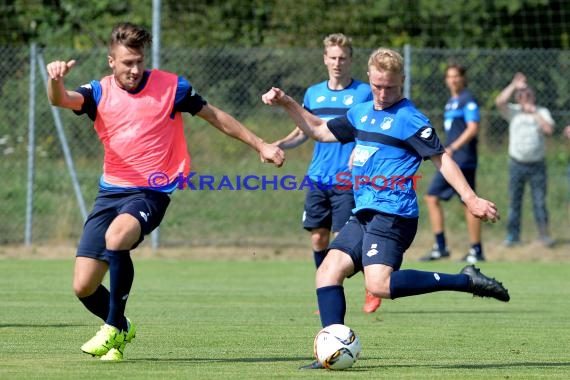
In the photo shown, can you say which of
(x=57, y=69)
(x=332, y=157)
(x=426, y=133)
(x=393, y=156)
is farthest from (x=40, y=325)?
(x=426, y=133)

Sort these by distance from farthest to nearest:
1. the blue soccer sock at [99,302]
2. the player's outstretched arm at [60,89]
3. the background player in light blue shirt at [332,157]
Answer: the background player in light blue shirt at [332,157] < the blue soccer sock at [99,302] < the player's outstretched arm at [60,89]

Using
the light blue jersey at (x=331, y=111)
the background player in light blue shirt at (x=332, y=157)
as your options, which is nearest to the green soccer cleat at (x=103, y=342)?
the background player in light blue shirt at (x=332, y=157)

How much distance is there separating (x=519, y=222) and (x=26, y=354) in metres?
9.44

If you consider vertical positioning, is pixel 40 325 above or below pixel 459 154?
below

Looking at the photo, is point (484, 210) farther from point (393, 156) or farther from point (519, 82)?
point (519, 82)

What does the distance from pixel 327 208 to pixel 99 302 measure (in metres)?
3.09

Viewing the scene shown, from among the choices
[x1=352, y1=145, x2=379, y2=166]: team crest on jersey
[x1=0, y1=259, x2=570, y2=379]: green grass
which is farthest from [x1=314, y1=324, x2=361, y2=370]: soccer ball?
[x1=352, y1=145, x2=379, y2=166]: team crest on jersey

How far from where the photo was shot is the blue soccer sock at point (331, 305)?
21.0ft

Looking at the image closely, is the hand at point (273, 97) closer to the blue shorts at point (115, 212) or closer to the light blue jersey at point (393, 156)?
the light blue jersey at point (393, 156)

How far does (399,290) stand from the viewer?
645cm

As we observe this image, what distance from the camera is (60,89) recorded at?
21.4ft

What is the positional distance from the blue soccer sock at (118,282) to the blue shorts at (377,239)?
1.18 meters

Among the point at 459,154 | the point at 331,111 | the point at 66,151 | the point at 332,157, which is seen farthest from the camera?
the point at 66,151

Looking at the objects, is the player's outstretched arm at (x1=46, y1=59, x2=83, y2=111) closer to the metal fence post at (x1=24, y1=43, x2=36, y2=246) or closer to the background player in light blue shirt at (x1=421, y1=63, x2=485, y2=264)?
the background player in light blue shirt at (x1=421, y1=63, x2=485, y2=264)
